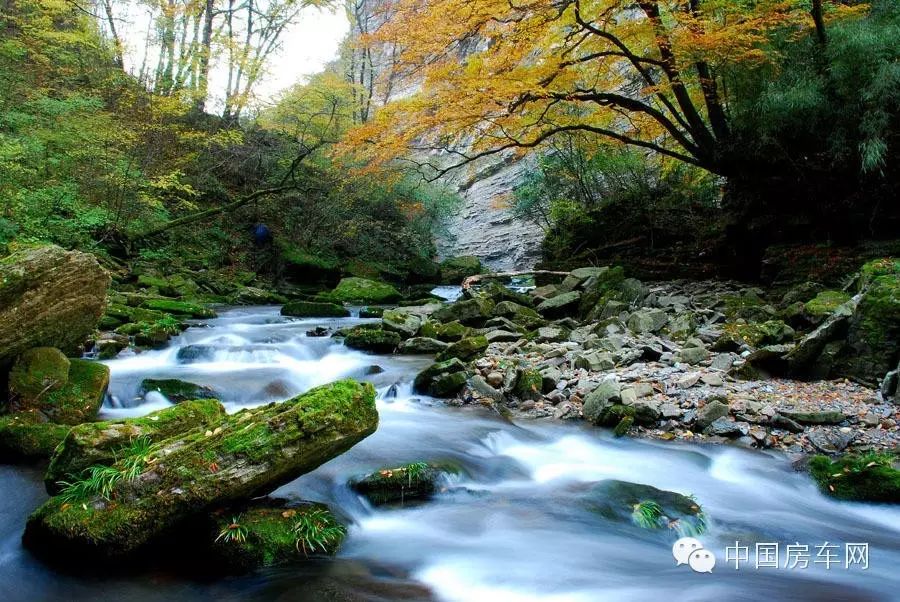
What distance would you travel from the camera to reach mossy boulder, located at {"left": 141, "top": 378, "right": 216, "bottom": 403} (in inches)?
249

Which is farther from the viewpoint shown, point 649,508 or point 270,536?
→ point 649,508

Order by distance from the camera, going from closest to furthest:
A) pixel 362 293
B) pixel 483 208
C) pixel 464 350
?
pixel 464 350, pixel 362 293, pixel 483 208

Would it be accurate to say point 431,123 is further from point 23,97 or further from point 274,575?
point 23,97

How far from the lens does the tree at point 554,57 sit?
912 centimetres

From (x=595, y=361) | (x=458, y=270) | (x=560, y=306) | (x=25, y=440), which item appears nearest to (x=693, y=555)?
(x=595, y=361)

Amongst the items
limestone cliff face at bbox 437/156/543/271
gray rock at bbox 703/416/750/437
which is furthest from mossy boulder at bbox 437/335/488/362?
limestone cliff face at bbox 437/156/543/271

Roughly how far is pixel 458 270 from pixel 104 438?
1955cm

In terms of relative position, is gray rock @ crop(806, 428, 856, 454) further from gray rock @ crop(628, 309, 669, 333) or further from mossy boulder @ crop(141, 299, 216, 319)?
mossy boulder @ crop(141, 299, 216, 319)

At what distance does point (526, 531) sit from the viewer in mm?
3885

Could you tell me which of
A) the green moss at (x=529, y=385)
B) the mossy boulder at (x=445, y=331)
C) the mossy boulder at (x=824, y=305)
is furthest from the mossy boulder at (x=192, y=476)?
the mossy boulder at (x=824, y=305)

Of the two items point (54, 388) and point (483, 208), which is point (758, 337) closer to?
point (54, 388)

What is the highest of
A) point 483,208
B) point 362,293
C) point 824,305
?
point 483,208

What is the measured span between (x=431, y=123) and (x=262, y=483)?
8.56 metres

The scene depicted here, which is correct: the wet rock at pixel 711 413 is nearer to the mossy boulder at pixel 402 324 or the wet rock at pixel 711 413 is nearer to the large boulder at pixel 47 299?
the mossy boulder at pixel 402 324
